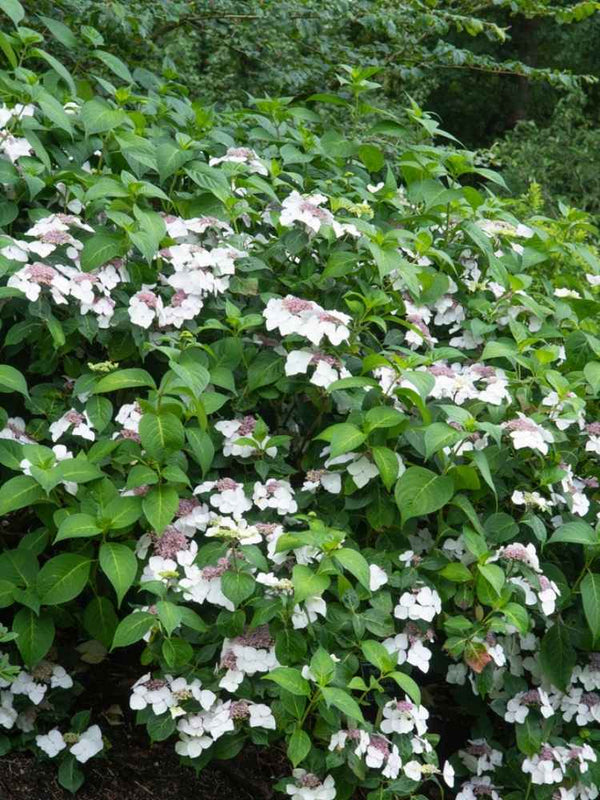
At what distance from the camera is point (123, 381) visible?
2357 millimetres

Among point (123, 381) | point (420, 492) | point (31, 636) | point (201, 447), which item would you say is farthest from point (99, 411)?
point (420, 492)

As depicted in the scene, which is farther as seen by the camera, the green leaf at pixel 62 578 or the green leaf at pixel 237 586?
the green leaf at pixel 62 578

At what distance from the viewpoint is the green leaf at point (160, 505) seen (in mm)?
2229

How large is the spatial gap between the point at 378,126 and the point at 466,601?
57.4 inches

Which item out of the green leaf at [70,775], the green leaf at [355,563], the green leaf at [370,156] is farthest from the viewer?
the green leaf at [370,156]

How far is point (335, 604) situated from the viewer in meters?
2.33

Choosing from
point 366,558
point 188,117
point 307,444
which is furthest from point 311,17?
point 366,558

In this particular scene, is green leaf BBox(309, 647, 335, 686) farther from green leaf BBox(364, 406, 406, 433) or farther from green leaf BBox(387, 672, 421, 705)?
green leaf BBox(364, 406, 406, 433)

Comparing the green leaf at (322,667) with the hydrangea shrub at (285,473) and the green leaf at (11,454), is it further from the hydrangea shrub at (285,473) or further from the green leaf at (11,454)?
the green leaf at (11,454)

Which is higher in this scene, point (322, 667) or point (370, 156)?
point (370, 156)

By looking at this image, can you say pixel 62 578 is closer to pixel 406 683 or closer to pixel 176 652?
pixel 176 652

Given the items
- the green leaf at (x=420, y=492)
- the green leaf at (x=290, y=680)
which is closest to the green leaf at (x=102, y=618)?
the green leaf at (x=290, y=680)

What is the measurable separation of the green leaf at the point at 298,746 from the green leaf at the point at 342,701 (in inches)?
3.5

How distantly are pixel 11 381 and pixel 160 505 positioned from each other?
416 millimetres
